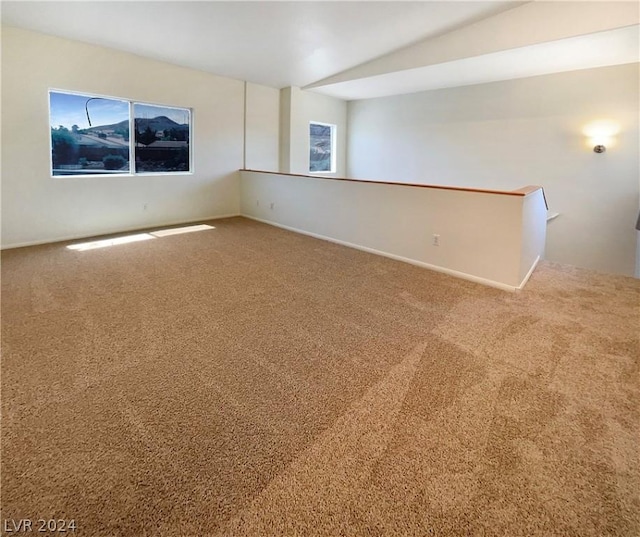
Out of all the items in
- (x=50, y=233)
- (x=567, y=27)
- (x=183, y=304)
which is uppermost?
(x=567, y=27)

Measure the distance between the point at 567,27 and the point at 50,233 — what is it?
→ 21.9 ft

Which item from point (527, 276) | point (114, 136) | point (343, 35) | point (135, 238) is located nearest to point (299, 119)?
point (343, 35)

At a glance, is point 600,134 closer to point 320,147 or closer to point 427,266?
point 427,266

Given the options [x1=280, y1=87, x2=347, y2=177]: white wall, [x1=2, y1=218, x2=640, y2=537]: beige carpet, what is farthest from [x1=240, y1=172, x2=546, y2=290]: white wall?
→ [x1=280, y1=87, x2=347, y2=177]: white wall

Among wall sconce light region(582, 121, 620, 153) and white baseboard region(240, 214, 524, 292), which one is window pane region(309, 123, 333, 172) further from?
wall sconce light region(582, 121, 620, 153)

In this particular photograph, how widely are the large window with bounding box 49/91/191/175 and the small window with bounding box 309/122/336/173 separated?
2705 mm

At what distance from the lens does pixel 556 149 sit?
5.66 meters

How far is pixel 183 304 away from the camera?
3109 millimetres

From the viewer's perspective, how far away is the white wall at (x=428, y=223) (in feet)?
12.1

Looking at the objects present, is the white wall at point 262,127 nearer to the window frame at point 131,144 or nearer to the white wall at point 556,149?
the window frame at point 131,144

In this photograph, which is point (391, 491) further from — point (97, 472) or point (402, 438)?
point (97, 472)

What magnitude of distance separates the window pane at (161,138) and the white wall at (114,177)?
173 millimetres

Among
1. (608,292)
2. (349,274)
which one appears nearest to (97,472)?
(349,274)

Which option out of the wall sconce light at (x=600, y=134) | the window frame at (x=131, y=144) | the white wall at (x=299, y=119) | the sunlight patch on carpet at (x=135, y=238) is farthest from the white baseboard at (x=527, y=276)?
the window frame at (x=131, y=144)
